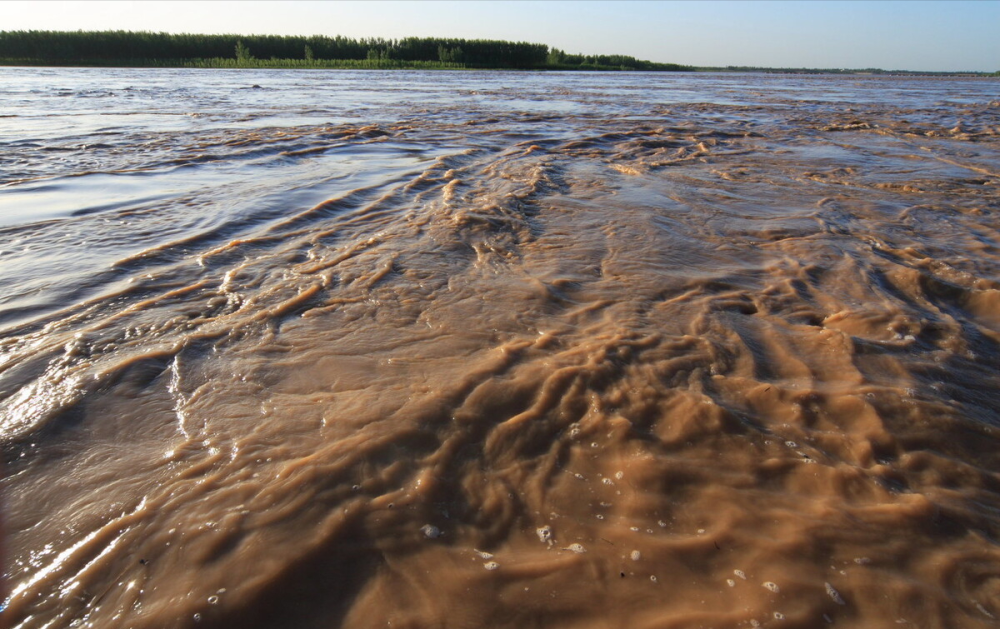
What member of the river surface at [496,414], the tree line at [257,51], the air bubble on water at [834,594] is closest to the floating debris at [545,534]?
the river surface at [496,414]

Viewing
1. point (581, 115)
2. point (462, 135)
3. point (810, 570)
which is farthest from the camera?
point (581, 115)

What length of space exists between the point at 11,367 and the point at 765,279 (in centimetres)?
431

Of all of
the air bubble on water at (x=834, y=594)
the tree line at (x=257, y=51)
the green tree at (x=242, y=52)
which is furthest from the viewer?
the green tree at (x=242, y=52)

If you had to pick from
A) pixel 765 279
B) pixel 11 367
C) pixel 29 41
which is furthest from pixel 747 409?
pixel 29 41

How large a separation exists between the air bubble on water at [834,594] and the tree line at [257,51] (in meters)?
47.3

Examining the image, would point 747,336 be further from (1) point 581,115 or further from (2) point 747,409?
(1) point 581,115

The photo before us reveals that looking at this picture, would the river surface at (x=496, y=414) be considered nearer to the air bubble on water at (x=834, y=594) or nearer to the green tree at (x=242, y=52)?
the air bubble on water at (x=834, y=594)

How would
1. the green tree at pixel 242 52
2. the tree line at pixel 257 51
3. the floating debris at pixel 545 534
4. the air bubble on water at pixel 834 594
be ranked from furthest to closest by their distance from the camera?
1. the green tree at pixel 242 52
2. the tree line at pixel 257 51
3. the floating debris at pixel 545 534
4. the air bubble on water at pixel 834 594

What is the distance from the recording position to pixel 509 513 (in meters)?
1.92

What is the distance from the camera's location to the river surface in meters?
1.65

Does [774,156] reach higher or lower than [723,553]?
higher

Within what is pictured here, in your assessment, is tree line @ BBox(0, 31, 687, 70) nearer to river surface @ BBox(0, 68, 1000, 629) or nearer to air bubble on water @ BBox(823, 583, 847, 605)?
river surface @ BBox(0, 68, 1000, 629)

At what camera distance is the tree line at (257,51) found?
37.2 m

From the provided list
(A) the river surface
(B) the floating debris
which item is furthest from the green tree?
(B) the floating debris
